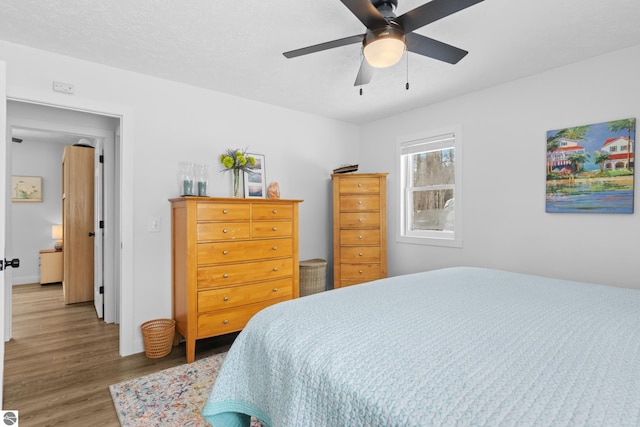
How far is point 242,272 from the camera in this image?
9.59 ft

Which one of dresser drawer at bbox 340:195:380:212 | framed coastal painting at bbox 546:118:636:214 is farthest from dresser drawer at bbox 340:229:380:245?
framed coastal painting at bbox 546:118:636:214

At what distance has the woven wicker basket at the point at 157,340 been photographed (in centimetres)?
277

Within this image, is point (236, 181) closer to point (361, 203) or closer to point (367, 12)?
point (361, 203)

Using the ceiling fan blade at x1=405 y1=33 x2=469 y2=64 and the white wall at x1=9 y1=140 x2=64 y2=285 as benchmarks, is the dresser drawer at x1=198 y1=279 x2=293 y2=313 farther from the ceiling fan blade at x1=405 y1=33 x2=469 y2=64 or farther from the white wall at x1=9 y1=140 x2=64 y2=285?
the white wall at x1=9 y1=140 x2=64 y2=285

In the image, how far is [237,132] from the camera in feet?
11.4

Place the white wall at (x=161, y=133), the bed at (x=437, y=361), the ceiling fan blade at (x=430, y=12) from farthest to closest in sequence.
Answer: the white wall at (x=161, y=133)
the ceiling fan blade at (x=430, y=12)
the bed at (x=437, y=361)

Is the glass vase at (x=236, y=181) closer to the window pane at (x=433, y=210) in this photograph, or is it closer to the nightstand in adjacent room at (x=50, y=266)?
the window pane at (x=433, y=210)

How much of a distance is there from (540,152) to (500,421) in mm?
2839

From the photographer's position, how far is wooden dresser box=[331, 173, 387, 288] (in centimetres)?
378

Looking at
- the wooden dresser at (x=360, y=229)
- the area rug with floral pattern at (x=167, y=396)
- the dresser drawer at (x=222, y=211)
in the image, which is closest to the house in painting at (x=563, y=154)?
the wooden dresser at (x=360, y=229)

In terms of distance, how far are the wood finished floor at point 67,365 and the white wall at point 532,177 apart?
106 inches

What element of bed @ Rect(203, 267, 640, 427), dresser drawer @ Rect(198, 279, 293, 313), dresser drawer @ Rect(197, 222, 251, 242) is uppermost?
dresser drawer @ Rect(197, 222, 251, 242)

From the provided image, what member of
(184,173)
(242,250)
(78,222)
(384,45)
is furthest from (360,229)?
(78,222)

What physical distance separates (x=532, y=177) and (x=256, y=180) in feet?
8.57
